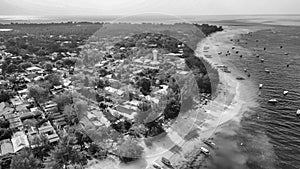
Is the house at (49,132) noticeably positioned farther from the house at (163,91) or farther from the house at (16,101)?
the house at (163,91)

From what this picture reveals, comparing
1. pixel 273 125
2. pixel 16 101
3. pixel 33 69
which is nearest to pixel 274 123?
pixel 273 125

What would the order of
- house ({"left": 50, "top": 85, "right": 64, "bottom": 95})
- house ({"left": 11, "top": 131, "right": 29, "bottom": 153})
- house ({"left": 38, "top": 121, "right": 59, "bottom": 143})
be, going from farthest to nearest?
house ({"left": 50, "top": 85, "right": 64, "bottom": 95})
house ({"left": 38, "top": 121, "right": 59, "bottom": 143})
house ({"left": 11, "top": 131, "right": 29, "bottom": 153})

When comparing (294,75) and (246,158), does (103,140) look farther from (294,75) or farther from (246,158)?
(294,75)

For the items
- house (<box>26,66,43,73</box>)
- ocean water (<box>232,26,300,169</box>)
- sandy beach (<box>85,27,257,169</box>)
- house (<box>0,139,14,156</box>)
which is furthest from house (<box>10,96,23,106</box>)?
ocean water (<box>232,26,300,169</box>)

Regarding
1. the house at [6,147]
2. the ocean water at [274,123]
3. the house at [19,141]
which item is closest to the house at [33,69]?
the house at [19,141]

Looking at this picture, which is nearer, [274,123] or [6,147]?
[6,147]

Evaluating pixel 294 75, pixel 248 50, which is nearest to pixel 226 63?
pixel 294 75

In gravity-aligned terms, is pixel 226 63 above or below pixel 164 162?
above

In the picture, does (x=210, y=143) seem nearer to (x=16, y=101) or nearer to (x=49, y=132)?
(x=49, y=132)

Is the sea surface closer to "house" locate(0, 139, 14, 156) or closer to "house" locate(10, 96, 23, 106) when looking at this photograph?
"house" locate(0, 139, 14, 156)

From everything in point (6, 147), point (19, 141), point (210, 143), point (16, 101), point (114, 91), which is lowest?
point (210, 143)

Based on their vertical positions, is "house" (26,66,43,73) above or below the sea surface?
above
